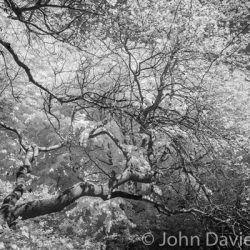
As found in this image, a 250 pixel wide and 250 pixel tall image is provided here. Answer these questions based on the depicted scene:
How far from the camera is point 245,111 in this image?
16.4 metres

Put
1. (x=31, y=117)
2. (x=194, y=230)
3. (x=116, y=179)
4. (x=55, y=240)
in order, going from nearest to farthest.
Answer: (x=116, y=179), (x=55, y=240), (x=194, y=230), (x=31, y=117)

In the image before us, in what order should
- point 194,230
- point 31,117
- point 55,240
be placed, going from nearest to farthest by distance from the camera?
point 55,240
point 194,230
point 31,117

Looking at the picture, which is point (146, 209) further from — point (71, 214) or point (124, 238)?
point (71, 214)

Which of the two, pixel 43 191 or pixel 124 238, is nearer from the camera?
pixel 124 238

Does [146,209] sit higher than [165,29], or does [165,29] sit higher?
[165,29]

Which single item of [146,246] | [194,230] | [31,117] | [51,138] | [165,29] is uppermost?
[165,29]

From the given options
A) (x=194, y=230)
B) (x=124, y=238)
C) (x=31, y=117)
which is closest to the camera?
(x=124, y=238)

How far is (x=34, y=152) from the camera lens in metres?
5.83

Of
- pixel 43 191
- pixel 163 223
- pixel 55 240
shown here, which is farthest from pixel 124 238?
pixel 43 191

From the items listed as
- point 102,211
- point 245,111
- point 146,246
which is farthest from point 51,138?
point 245,111

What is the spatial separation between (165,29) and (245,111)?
375 inches

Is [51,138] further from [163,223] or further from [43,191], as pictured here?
[163,223]

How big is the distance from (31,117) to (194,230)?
331 inches

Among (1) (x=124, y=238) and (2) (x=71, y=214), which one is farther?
(2) (x=71, y=214)
